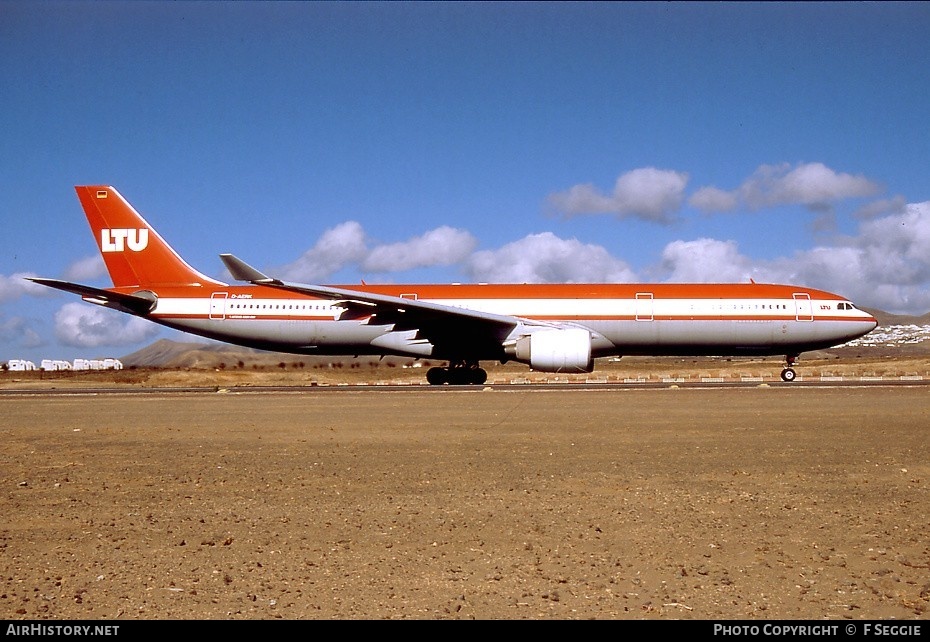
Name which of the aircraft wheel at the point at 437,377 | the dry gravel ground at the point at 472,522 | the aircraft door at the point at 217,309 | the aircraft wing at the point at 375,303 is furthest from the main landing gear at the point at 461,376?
the dry gravel ground at the point at 472,522

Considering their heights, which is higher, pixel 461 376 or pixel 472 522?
pixel 461 376

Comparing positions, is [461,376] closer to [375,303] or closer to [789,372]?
[375,303]

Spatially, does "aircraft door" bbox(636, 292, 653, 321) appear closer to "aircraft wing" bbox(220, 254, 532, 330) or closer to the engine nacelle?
the engine nacelle

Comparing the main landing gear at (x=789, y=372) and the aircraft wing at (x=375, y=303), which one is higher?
the aircraft wing at (x=375, y=303)

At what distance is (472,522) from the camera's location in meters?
6.11

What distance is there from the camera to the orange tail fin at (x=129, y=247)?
30.0 meters

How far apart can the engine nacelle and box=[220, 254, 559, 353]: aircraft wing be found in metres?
1.65

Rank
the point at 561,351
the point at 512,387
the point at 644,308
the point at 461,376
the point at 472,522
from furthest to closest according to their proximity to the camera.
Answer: the point at 461,376, the point at 644,308, the point at 512,387, the point at 561,351, the point at 472,522

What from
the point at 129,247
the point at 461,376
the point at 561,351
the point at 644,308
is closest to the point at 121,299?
the point at 129,247

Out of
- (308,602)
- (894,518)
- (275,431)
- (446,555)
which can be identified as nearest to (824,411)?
(894,518)

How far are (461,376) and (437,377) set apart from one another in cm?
95

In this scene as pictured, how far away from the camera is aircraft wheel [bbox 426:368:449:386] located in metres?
27.9

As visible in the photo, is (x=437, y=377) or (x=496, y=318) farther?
(x=437, y=377)

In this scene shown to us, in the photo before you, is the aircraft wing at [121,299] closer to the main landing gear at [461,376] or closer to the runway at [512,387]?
the runway at [512,387]
